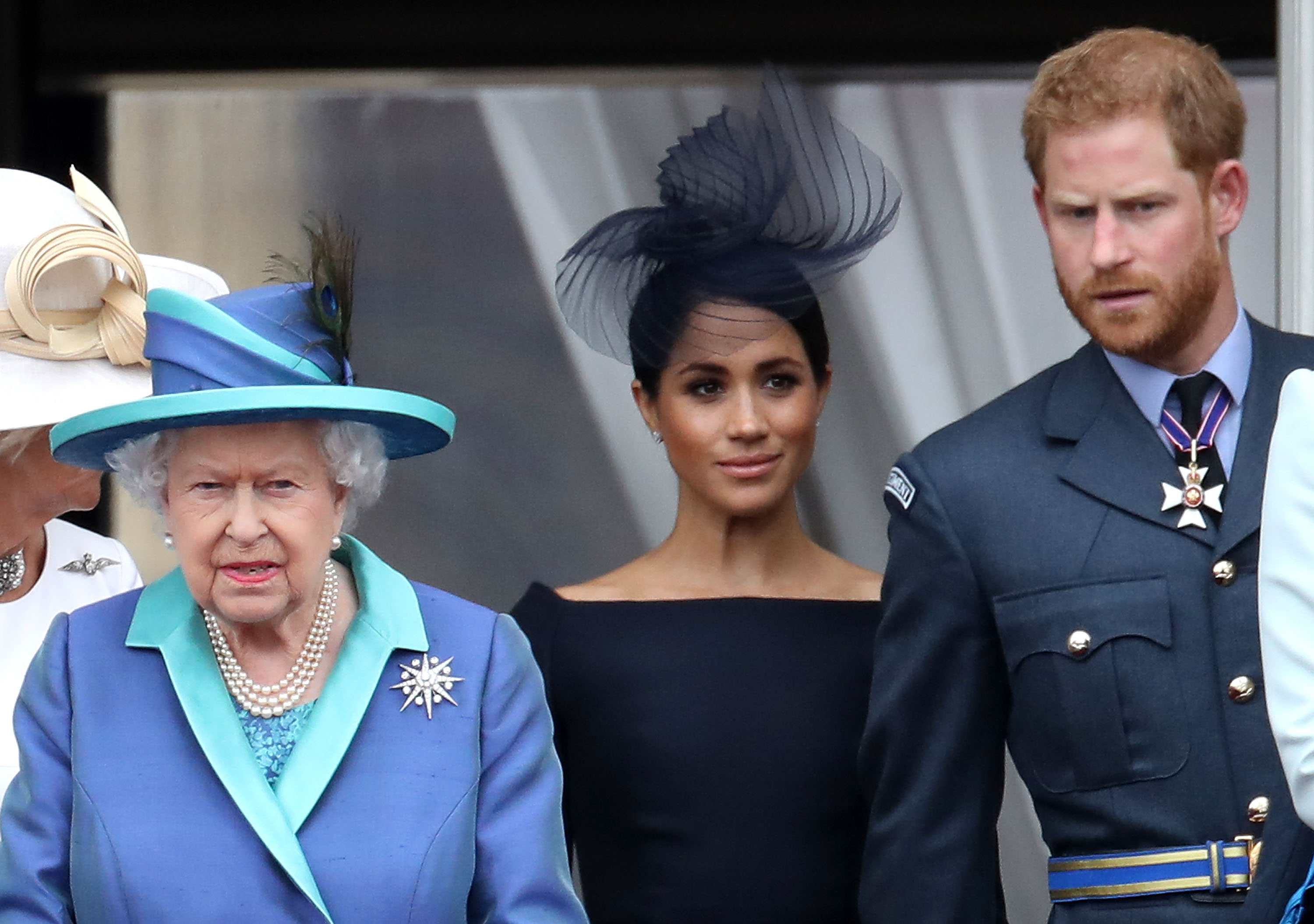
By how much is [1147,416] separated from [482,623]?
0.94 m

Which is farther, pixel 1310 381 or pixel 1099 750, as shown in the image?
pixel 1099 750

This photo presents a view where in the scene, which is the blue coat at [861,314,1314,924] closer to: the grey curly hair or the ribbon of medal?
the ribbon of medal

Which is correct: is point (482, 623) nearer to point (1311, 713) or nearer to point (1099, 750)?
point (1099, 750)

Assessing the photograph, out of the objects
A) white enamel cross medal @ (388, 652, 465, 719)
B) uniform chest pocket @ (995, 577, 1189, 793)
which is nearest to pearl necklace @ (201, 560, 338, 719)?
white enamel cross medal @ (388, 652, 465, 719)

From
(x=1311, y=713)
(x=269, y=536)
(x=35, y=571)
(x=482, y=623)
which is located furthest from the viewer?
(x=35, y=571)

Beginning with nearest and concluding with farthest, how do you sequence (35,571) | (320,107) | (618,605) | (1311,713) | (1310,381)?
1. (1311,713)
2. (1310,381)
3. (35,571)
4. (618,605)
5. (320,107)

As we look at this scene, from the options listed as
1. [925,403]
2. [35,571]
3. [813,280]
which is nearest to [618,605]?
[813,280]

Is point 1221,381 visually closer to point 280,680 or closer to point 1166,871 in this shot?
point 1166,871

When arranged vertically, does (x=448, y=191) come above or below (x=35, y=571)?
above

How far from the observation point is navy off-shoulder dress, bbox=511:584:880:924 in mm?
3453

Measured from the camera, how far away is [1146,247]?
2.83 m

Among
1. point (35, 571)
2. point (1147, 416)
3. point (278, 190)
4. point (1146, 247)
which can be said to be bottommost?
point (35, 571)

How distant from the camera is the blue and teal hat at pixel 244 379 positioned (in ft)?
8.83

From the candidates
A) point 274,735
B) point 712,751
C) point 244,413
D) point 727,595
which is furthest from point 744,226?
point 274,735
